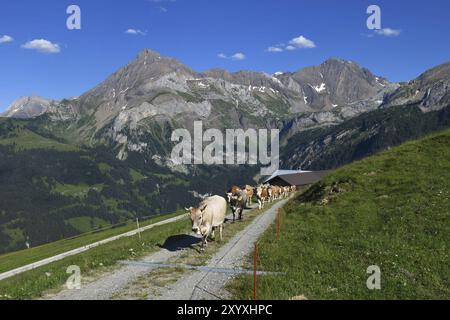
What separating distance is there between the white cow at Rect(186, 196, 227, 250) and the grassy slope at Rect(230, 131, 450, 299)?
3.75 metres

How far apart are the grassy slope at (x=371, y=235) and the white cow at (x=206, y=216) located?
3.75 meters

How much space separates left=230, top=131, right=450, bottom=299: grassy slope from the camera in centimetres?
1777

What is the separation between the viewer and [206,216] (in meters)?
28.8

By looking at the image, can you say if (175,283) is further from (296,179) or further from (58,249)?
(296,179)

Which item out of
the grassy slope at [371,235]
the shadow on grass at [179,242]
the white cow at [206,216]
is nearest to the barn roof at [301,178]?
the grassy slope at [371,235]

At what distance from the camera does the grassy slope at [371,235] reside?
1777 centimetres

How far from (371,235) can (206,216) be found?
10799mm

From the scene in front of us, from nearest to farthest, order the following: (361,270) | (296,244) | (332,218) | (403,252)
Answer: (361,270)
(403,252)
(296,244)
(332,218)

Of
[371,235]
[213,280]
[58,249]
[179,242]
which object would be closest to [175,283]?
[213,280]

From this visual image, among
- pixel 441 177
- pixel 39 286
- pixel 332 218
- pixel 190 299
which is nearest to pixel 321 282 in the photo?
pixel 190 299

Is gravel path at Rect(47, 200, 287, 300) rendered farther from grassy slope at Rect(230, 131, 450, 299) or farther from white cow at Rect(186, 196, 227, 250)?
white cow at Rect(186, 196, 227, 250)

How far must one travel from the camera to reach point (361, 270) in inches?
786
